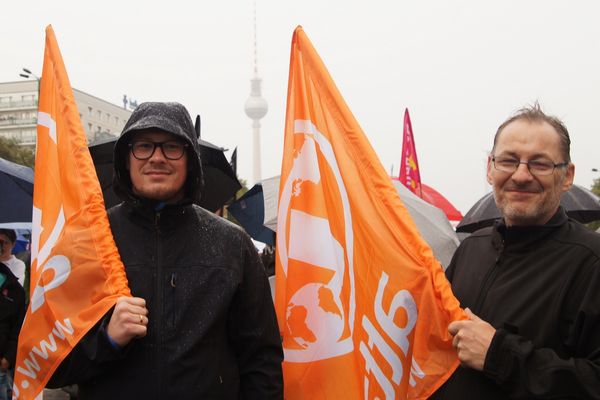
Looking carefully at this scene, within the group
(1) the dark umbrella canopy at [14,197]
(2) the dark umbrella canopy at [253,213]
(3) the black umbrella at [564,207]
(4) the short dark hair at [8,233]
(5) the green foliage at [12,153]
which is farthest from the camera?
(5) the green foliage at [12,153]

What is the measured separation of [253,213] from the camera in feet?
24.6

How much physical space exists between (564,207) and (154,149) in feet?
16.9

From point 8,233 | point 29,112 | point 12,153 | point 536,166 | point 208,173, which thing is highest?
point 29,112

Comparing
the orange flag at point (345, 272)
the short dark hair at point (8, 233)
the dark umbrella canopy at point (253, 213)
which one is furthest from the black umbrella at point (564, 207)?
the short dark hair at point (8, 233)

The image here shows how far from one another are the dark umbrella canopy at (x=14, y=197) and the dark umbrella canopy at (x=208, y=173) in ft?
1.88

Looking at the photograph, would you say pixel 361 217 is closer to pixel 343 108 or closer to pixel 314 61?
pixel 343 108

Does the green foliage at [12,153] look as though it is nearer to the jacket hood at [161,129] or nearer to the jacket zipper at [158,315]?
the jacket hood at [161,129]

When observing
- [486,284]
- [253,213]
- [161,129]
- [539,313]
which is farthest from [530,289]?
[253,213]

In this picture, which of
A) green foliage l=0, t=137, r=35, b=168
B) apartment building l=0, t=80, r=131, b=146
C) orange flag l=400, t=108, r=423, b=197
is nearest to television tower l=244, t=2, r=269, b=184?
apartment building l=0, t=80, r=131, b=146

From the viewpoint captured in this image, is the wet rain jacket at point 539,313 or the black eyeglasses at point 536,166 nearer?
the wet rain jacket at point 539,313

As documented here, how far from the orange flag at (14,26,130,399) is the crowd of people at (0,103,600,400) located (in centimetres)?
7

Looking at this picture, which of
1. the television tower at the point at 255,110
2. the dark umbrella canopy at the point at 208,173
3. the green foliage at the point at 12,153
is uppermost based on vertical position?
the television tower at the point at 255,110

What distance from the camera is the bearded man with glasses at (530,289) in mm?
2045

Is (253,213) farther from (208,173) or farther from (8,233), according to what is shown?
(8,233)
